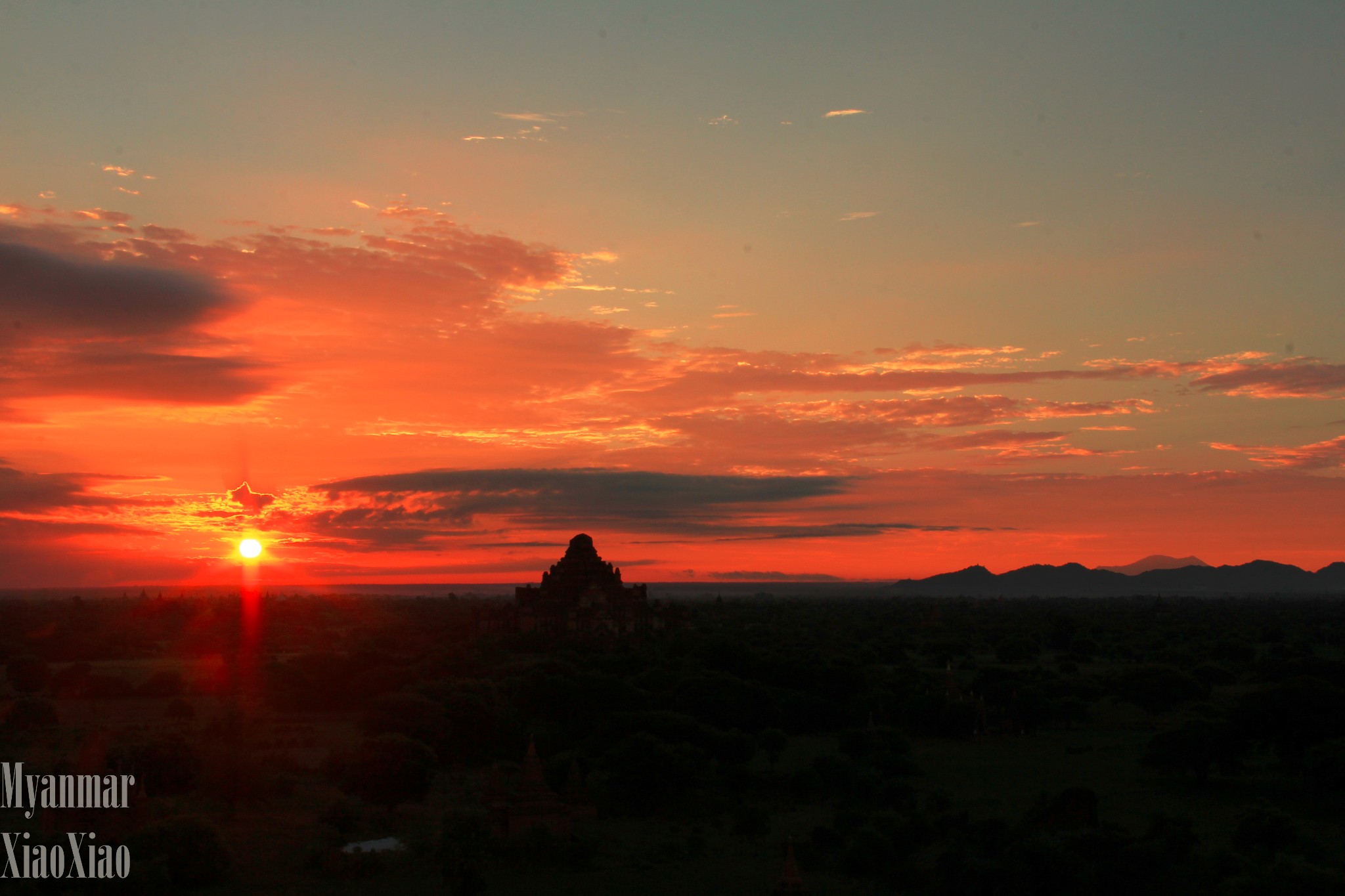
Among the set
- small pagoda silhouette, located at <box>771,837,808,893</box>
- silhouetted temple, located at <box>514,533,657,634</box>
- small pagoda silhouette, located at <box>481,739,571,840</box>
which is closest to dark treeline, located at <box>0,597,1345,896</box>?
small pagoda silhouette, located at <box>481,739,571,840</box>

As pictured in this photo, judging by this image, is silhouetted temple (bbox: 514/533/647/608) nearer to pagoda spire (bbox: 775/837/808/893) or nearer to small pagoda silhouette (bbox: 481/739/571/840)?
small pagoda silhouette (bbox: 481/739/571/840)

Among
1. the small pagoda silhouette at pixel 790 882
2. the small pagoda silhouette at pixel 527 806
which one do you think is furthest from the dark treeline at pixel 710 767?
the small pagoda silhouette at pixel 790 882

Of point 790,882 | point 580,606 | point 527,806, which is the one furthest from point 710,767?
point 580,606

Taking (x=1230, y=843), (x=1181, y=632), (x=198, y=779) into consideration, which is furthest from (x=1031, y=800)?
(x=1181, y=632)

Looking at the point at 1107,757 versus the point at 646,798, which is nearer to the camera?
the point at 646,798

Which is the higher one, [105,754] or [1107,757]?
[105,754]

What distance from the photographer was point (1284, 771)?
43188 mm

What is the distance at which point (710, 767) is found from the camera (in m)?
41.8

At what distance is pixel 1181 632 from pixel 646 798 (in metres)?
106

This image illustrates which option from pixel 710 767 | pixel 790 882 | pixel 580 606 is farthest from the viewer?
pixel 580 606

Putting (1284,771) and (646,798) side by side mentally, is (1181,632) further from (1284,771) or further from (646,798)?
(646,798)

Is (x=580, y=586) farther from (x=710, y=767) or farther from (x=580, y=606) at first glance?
(x=710, y=767)

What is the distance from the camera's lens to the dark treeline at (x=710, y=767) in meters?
28.0

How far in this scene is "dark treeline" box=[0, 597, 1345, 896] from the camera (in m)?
28.0
